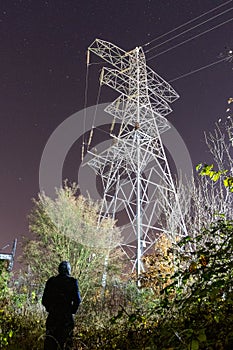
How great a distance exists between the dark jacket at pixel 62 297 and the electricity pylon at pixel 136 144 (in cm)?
833

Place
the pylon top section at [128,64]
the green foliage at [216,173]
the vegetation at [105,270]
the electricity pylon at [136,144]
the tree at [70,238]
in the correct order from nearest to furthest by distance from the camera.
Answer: the green foliage at [216,173], the vegetation at [105,270], the tree at [70,238], the electricity pylon at [136,144], the pylon top section at [128,64]

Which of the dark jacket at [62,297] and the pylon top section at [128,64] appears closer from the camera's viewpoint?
the dark jacket at [62,297]

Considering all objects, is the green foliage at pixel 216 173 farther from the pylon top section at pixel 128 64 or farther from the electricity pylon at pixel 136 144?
the pylon top section at pixel 128 64

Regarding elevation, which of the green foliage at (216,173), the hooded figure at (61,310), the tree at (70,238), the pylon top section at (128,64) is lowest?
the hooded figure at (61,310)

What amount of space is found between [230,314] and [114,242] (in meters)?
12.8

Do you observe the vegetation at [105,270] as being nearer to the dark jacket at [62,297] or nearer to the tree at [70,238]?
the tree at [70,238]

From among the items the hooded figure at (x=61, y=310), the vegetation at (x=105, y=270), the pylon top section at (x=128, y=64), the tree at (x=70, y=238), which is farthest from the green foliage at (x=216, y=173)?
the pylon top section at (x=128, y=64)

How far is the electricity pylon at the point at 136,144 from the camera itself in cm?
1370

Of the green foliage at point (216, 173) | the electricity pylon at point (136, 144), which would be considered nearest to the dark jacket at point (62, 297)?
the green foliage at point (216, 173)

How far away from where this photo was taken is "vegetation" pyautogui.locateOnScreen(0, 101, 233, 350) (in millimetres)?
2911

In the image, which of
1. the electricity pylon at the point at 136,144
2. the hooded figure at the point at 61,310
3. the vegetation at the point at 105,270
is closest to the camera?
the vegetation at the point at 105,270

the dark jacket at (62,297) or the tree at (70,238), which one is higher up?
the tree at (70,238)

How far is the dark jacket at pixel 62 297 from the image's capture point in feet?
14.9

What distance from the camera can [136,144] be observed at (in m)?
14.1
